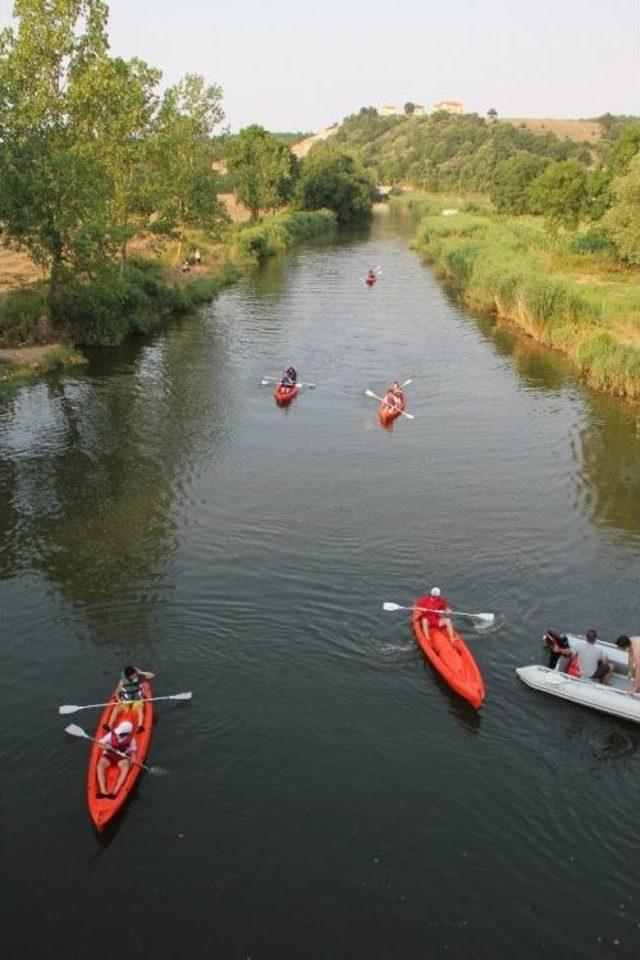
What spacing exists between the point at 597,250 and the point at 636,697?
4405cm

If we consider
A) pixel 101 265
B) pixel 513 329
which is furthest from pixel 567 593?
pixel 513 329

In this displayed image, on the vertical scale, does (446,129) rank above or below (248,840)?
above

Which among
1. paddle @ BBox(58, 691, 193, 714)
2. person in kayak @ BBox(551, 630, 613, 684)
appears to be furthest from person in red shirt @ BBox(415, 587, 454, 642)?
paddle @ BBox(58, 691, 193, 714)

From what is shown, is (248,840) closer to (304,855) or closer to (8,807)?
(304,855)

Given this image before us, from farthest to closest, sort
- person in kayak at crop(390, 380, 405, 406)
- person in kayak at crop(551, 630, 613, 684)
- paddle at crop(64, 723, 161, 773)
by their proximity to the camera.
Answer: person in kayak at crop(390, 380, 405, 406) → person in kayak at crop(551, 630, 613, 684) → paddle at crop(64, 723, 161, 773)

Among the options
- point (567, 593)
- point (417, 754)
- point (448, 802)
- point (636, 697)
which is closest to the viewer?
point (448, 802)

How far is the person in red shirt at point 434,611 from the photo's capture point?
52.6 ft

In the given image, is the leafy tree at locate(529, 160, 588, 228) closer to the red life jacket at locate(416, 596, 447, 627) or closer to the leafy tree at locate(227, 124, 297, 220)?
the leafy tree at locate(227, 124, 297, 220)

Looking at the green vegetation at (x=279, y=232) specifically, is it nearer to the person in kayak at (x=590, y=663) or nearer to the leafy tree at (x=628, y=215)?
the leafy tree at (x=628, y=215)

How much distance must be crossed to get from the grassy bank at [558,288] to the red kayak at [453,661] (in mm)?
20028

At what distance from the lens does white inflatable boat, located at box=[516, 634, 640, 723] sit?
562 inches

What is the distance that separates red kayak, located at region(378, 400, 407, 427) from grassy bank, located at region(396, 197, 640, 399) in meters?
9.32

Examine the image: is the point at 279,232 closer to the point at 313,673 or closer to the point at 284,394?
the point at 284,394

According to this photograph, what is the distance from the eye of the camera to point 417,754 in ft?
44.1
